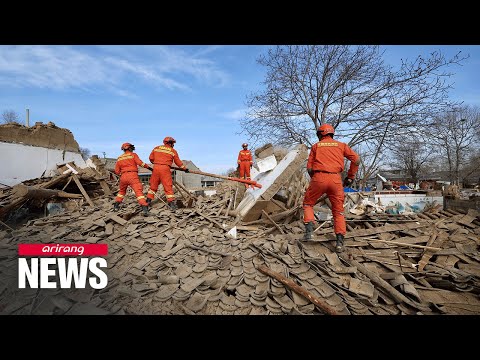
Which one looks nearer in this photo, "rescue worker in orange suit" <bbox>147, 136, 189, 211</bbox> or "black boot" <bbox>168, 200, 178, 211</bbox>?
"rescue worker in orange suit" <bbox>147, 136, 189, 211</bbox>

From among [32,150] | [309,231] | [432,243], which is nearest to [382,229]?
[432,243]

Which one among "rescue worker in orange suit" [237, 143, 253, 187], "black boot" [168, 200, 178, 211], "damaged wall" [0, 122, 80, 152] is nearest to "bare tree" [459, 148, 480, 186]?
"rescue worker in orange suit" [237, 143, 253, 187]

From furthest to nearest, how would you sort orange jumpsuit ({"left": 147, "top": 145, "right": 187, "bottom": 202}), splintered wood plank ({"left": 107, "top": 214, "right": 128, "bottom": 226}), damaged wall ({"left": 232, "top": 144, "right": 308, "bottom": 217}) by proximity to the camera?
orange jumpsuit ({"left": 147, "top": 145, "right": 187, "bottom": 202}) < splintered wood plank ({"left": 107, "top": 214, "right": 128, "bottom": 226}) < damaged wall ({"left": 232, "top": 144, "right": 308, "bottom": 217})

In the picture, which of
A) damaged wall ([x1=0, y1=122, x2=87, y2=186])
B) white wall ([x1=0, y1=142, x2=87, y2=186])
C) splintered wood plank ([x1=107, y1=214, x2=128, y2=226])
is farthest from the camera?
damaged wall ([x1=0, y1=122, x2=87, y2=186])

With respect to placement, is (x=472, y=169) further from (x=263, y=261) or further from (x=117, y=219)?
(x=117, y=219)

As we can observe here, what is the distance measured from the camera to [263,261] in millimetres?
3916

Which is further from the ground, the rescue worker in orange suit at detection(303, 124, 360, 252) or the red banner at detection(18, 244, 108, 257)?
the rescue worker in orange suit at detection(303, 124, 360, 252)

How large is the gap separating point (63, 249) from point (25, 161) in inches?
407

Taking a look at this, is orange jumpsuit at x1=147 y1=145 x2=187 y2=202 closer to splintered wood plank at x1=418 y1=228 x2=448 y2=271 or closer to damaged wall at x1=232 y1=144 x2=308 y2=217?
damaged wall at x1=232 y1=144 x2=308 y2=217

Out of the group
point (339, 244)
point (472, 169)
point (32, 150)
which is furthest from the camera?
point (472, 169)

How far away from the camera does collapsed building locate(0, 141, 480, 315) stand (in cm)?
306

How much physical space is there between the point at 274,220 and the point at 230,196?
97.1 inches

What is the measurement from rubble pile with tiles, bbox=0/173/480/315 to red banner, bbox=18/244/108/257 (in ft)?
0.59

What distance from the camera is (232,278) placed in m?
3.60
